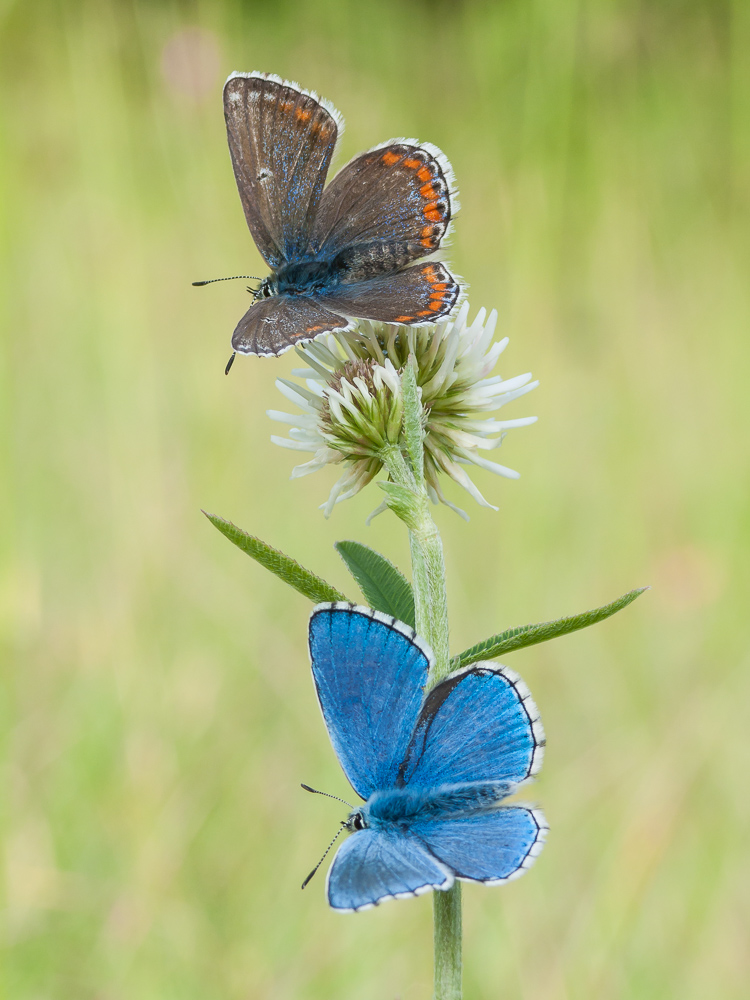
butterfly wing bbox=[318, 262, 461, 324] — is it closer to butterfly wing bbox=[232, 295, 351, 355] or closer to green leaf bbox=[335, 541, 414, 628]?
Result: butterfly wing bbox=[232, 295, 351, 355]

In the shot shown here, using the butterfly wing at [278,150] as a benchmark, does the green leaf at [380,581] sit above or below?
below

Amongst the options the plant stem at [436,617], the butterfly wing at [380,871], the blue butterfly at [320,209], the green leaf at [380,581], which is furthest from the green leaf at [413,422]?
the butterfly wing at [380,871]

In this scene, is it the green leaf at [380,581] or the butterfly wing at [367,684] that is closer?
the butterfly wing at [367,684]

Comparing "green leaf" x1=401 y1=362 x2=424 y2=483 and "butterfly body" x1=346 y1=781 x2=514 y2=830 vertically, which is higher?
"green leaf" x1=401 y1=362 x2=424 y2=483

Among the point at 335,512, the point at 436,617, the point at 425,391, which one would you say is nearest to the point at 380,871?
the point at 436,617

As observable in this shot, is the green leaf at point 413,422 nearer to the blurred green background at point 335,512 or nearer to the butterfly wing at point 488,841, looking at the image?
the butterfly wing at point 488,841

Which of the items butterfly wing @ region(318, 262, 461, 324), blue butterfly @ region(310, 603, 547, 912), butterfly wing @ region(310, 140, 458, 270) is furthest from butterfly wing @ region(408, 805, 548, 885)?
butterfly wing @ region(310, 140, 458, 270)

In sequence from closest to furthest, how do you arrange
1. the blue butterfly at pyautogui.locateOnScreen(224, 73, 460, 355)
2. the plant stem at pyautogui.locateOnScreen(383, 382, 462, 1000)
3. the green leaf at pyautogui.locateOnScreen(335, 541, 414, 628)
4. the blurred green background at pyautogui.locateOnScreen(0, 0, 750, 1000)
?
the plant stem at pyautogui.locateOnScreen(383, 382, 462, 1000), the green leaf at pyautogui.locateOnScreen(335, 541, 414, 628), the blue butterfly at pyautogui.locateOnScreen(224, 73, 460, 355), the blurred green background at pyautogui.locateOnScreen(0, 0, 750, 1000)

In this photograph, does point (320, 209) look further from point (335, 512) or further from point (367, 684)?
point (335, 512)
